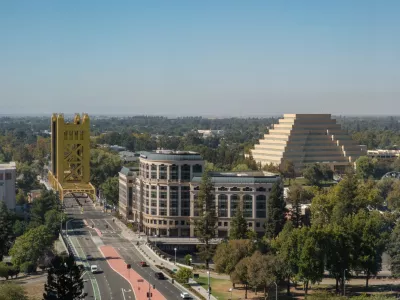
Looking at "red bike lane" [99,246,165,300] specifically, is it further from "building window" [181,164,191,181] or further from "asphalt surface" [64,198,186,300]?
"building window" [181,164,191,181]

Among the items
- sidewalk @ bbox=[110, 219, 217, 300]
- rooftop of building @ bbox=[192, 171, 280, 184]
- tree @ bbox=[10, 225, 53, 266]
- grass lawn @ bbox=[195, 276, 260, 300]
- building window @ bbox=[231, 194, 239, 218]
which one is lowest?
grass lawn @ bbox=[195, 276, 260, 300]

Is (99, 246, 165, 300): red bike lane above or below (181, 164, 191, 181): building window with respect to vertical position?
below

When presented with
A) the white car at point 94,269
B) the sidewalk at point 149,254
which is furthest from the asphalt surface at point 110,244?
the white car at point 94,269

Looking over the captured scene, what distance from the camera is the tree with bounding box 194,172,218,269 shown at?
82.4 m

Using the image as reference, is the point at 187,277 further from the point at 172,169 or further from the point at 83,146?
the point at 83,146

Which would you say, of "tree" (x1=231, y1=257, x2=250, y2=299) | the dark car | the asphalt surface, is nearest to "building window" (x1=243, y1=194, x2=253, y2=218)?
the asphalt surface

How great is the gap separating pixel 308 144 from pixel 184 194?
66.4 m

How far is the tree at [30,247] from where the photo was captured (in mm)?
75688

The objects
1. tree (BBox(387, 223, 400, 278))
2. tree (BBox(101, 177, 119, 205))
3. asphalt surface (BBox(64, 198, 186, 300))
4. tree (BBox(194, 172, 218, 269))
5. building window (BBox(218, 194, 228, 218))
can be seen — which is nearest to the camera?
asphalt surface (BBox(64, 198, 186, 300))

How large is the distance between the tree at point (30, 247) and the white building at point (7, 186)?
22992mm

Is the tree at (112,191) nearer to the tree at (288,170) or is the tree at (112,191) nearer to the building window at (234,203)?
the building window at (234,203)

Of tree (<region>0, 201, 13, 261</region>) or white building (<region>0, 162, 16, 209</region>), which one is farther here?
white building (<region>0, 162, 16, 209</region>)

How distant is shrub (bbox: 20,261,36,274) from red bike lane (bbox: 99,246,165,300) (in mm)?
6998

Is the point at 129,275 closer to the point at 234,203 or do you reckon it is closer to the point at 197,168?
the point at 234,203
